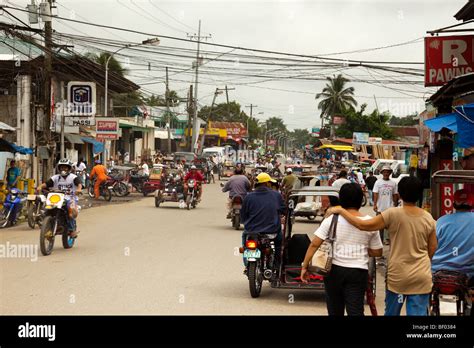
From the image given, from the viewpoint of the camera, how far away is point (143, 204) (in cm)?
3044

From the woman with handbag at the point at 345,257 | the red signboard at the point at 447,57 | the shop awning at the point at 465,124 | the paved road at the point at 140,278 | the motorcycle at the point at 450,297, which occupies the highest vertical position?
the red signboard at the point at 447,57

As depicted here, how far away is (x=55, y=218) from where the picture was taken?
1457 centimetres

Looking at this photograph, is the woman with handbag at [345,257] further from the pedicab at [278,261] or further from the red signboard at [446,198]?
the red signboard at [446,198]

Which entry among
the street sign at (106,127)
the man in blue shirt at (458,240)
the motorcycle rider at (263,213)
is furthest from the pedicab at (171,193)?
the man in blue shirt at (458,240)

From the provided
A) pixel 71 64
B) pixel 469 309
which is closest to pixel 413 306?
pixel 469 309

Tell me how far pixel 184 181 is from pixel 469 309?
21482 millimetres

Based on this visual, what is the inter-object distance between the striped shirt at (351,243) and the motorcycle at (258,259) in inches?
161

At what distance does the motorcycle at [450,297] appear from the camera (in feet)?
22.2

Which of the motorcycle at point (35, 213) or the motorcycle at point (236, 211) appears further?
the motorcycle at point (236, 211)

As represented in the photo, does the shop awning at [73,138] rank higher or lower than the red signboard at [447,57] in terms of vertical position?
lower

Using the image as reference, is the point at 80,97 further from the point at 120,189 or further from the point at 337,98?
the point at 337,98

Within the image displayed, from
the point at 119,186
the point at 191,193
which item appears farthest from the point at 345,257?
the point at 119,186

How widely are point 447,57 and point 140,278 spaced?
9.01 metres
